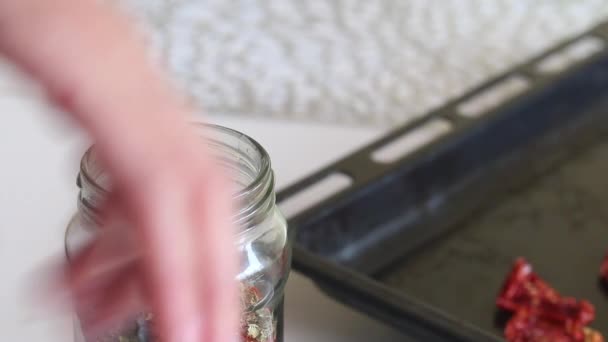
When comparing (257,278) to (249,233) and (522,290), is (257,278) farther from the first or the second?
(522,290)

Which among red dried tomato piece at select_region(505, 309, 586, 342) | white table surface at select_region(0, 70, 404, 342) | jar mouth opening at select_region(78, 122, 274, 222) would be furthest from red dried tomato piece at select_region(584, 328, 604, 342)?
jar mouth opening at select_region(78, 122, 274, 222)

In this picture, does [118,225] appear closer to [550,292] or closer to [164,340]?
[164,340]

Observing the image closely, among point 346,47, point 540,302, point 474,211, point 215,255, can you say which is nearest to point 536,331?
point 540,302

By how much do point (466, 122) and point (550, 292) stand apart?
15 cm

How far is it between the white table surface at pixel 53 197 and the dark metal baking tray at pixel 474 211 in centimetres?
4

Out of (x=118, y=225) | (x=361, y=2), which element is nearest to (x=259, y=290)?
(x=118, y=225)

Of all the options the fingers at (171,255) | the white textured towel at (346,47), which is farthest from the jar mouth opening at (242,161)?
the white textured towel at (346,47)

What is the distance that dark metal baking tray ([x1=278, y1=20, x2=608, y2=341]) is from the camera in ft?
1.48

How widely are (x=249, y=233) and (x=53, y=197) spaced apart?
0.93 feet

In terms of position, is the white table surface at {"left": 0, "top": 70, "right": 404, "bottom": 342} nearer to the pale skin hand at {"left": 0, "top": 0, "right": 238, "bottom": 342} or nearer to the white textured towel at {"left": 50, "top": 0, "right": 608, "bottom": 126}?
the white textured towel at {"left": 50, "top": 0, "right": 608, "bottom": 126}

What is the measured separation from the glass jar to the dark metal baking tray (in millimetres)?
64

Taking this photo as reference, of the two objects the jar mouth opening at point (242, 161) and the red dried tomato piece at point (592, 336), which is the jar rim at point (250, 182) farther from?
the red dried tomato piece at point (592, 336)

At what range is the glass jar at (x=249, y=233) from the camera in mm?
278

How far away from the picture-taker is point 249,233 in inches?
11.5
